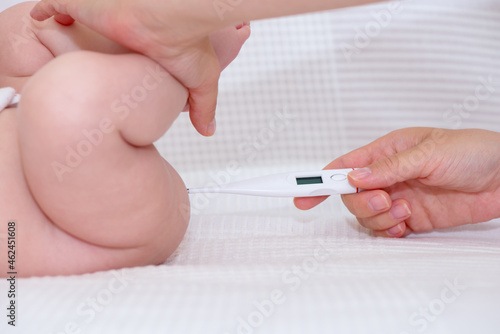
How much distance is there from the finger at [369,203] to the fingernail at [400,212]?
0.07ft

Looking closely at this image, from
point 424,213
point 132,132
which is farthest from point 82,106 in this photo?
point 424,213

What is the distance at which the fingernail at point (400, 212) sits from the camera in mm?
953

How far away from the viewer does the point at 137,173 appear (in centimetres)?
71

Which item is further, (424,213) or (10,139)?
(424,213)

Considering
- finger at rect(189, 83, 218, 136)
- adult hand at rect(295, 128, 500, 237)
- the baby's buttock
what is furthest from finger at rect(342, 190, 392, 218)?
the baby's buttock

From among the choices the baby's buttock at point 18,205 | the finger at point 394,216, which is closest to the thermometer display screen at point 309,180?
the finger at point 394,216

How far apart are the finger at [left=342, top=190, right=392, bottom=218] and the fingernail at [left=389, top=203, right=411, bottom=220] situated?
0.07 feet

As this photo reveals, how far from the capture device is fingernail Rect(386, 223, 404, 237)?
98 cm

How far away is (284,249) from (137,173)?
0.96 feet

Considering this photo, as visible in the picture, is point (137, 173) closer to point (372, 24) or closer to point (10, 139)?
point (10, 139)

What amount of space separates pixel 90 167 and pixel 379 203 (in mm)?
452

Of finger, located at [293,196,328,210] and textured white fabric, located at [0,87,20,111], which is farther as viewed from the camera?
finger, located at [293,196,328,210]

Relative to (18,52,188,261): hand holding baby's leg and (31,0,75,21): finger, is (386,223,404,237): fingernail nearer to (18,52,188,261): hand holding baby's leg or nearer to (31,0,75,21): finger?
(18,52,188,261): hand holding baby's leg

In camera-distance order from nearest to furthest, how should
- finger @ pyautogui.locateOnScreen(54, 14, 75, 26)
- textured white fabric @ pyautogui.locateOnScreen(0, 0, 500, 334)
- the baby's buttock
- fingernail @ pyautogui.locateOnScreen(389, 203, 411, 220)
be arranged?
textured white fabric @ pyautogui.locateOnScreen(0, 0, 500, 334), the baby's buttock, finger @ pyautogui.locateOnScreen(54, 14, 75, 26), fingernail @ pyautogui.locateOnScreen(389, 203, 411, 220)
